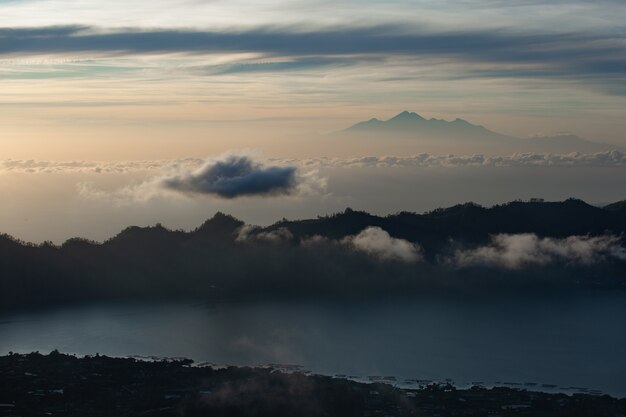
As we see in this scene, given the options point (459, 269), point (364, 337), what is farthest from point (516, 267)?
point (364, 337)

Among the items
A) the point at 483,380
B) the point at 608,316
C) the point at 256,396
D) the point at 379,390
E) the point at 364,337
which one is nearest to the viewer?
the point at 256,396

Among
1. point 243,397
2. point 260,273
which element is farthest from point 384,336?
point 260,273

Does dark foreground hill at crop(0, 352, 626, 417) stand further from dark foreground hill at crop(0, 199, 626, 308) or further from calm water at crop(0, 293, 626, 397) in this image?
dark foreground hill at crop(0, 199, 626, 308)

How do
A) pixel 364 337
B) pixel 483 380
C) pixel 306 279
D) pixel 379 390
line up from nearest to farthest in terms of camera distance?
pixel 379 390
pixel 483 380
pixel 364 337
pixel 306 279

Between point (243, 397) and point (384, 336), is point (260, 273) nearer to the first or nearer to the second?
point (384, 336)

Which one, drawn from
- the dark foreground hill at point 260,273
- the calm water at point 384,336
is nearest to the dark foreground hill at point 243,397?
the calm water at point 384,336

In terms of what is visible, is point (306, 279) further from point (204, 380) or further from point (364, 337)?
point (204, 380)

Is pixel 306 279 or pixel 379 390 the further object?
pixel 306 279
